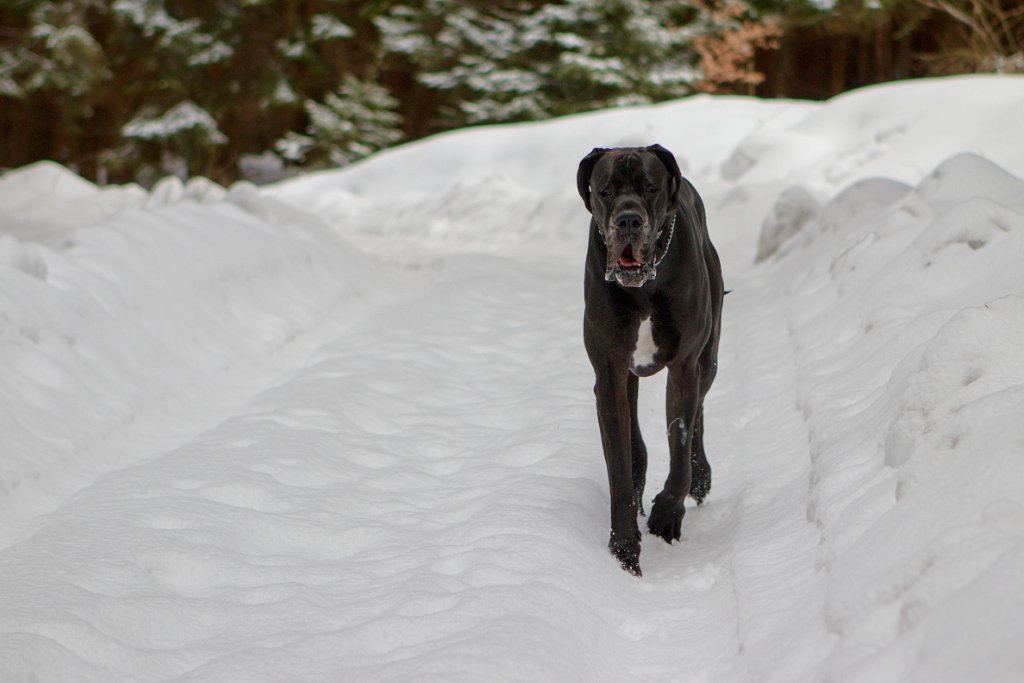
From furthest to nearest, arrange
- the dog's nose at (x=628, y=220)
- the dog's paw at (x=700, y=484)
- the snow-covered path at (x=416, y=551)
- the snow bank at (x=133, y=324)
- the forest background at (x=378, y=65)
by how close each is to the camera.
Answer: the forest background at (x=378, y=65)
the snow bank at (x=133, y=324)
the dog's paw at (x=700, y=484)
the dog's nose at (x=628, y=220)
the snow-covered path at (x=416, y=551)

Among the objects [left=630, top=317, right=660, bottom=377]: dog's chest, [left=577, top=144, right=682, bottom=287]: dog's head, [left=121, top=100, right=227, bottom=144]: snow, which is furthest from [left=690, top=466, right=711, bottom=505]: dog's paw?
[left=121, top=100, right=227, bottom=144]: snow

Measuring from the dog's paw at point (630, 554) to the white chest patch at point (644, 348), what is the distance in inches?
22.7

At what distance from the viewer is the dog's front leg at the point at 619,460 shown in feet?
11.7

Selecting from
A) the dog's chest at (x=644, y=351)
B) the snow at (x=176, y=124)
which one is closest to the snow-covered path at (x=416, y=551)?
the dog's chest at (x=644, y=351)

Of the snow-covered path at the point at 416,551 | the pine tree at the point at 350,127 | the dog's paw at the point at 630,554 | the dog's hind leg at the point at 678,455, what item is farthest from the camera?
the pine tree at the point at 350,127

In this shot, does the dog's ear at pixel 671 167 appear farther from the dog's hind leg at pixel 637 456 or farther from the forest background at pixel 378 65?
the forest background at pixel 378 65

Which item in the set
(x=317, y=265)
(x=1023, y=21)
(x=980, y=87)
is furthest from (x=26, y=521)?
(x=1023, y=21)

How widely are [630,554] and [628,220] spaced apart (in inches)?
42.9

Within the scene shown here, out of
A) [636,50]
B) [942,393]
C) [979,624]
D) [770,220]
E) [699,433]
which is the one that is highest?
[979,624]

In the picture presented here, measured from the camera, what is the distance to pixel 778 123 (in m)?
14.6

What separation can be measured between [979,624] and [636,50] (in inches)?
729

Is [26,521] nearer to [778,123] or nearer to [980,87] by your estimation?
[980,87]

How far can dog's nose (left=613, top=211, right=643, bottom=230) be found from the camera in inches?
130

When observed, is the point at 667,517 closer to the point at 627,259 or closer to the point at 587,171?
the point at 627,259
